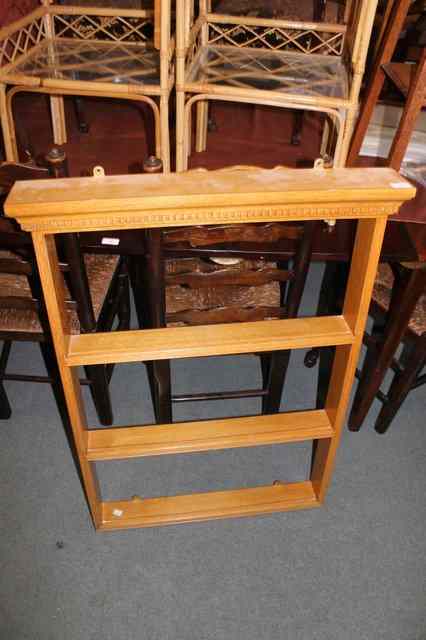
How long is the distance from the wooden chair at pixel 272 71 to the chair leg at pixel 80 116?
587 mm

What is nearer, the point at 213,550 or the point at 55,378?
the point at 213,550

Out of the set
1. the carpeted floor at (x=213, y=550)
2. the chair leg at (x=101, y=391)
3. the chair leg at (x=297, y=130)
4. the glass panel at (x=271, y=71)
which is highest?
the glass panel at (x=271, y=71)

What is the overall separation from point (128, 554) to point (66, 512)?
21cm

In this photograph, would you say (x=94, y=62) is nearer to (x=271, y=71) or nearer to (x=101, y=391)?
(x=271, y=71)

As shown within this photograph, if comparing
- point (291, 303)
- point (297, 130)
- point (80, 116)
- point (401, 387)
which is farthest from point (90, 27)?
point (401, 387)

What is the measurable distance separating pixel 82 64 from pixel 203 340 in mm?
1181

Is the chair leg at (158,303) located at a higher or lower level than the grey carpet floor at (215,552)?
higher

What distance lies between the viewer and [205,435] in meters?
1.22

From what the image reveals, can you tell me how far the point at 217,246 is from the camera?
1241mm

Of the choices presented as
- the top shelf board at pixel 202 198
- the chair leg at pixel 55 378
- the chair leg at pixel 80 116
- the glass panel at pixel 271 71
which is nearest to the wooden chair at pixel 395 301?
the glass panel at pixel 271 71

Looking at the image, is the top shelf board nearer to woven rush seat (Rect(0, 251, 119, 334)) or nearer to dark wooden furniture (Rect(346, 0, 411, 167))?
woven rush seat (Rect(0, 251, 119, 334))

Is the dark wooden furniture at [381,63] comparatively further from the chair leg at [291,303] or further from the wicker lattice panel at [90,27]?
the wicker lattice panel at [90,27]

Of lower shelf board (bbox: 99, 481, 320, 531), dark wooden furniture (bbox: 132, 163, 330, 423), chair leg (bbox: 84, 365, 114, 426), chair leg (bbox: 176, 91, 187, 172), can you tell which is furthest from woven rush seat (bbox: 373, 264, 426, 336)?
chair leg (bbox: 84, 365, 114, 426)

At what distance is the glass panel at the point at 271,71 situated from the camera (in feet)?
5.10
